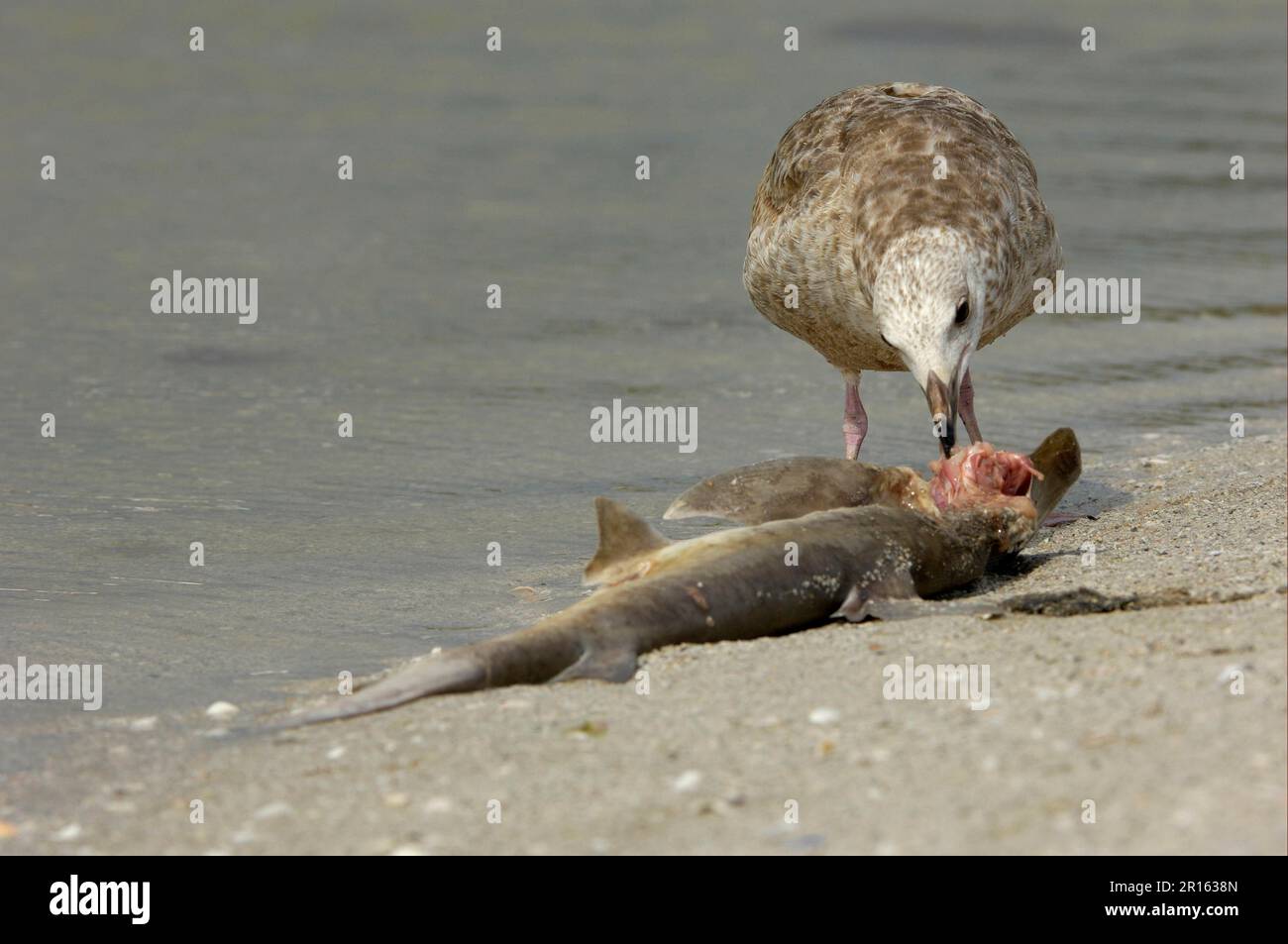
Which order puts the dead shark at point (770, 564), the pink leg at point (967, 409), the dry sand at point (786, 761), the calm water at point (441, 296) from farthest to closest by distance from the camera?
the pink leg at point (967, 409)
the calm water at point (441, 296)
the dead shark at point (770, 564)
the dry sand at point (786, 761)

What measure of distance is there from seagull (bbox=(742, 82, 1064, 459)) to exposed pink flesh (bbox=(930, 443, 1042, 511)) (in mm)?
101

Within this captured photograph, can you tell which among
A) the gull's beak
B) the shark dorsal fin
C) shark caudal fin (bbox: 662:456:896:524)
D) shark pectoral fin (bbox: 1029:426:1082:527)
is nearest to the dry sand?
the shark dorsal fin

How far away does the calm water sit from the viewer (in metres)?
7.29

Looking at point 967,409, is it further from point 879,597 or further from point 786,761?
point 786,761

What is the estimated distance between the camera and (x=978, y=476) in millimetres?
6785

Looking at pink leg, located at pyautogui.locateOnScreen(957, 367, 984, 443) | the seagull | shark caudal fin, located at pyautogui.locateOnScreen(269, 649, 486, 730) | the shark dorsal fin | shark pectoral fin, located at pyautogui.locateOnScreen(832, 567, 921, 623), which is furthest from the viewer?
pink leg, located at pyautogui.locateOnScreen(957, 367, 984, 443)

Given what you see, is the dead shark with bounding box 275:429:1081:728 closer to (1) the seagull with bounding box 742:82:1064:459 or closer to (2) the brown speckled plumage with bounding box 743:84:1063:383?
(1) the seagull with bounding box 742:82:1064:459

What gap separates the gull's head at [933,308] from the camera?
23.0 ft

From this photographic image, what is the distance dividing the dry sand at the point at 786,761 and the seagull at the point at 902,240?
174 cm

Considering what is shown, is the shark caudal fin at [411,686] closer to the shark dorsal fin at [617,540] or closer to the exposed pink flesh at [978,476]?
the shark dorsal fin at [617,540]

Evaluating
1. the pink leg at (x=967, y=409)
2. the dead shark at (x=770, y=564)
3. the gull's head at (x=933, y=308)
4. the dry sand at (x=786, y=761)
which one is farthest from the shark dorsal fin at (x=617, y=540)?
the pink leg at (x=967, y=409)

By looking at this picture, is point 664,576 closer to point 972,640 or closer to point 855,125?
point 972,640

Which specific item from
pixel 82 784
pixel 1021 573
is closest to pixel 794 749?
pixel 82 784

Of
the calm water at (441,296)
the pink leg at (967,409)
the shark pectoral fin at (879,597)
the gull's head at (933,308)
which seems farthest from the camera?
the pink leg at (967,409)
